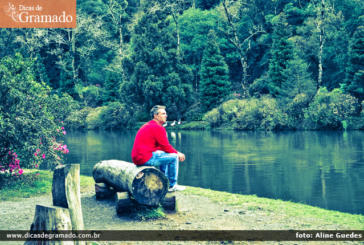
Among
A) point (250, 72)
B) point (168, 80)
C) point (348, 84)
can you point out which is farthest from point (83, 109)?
point (348, 84)

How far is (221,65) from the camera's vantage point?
42.0m

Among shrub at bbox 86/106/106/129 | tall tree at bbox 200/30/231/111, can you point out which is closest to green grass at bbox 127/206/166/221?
tall tree at bbox 200/30/231/111

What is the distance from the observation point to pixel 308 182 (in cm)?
1233

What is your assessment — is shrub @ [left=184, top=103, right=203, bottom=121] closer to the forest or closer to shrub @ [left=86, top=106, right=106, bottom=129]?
the forest

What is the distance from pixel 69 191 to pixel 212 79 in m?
37.0

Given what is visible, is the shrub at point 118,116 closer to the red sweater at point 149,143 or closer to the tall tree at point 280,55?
the tall tree at point 280,55

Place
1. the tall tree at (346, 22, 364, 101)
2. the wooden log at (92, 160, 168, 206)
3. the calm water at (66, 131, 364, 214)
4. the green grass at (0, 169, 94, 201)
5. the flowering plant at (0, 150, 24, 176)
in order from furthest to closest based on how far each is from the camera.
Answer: the tall tree at (346, 22, 364, 101)
the calm water at (66, 131, 364, 214)
the flowering plant at (0, 150, 24, 176)
the green grass at (0, 169, 94, 201)
the wooden log at (92, 160, 168, 206)

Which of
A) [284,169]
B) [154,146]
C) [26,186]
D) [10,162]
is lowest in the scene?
[284,169]

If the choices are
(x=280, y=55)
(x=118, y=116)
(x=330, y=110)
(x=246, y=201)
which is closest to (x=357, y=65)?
(x=330, y=110)

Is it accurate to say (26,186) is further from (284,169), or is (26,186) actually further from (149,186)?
(284,169)

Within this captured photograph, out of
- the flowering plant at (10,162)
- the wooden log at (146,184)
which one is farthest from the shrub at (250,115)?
the wooden log at (146,184)

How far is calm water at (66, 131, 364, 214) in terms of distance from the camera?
35.0 ft

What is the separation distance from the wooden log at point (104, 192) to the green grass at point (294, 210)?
181 cm

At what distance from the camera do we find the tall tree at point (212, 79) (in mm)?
41125
